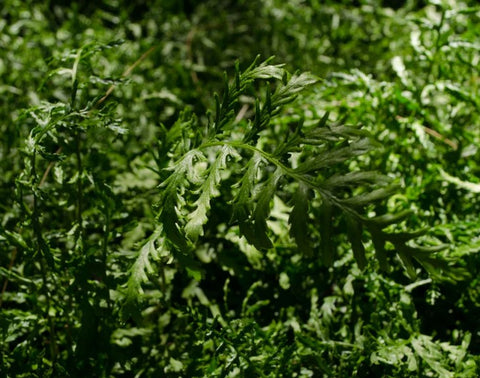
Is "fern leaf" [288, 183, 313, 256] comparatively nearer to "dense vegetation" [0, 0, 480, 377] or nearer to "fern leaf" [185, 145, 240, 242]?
"dense vegetation" [0, 0, 480, 377]

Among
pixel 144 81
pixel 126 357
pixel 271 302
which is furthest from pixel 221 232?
pixel 144 81

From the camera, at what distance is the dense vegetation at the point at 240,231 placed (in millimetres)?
1138

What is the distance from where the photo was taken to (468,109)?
7.58 feet

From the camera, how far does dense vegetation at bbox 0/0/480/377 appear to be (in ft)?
3.73

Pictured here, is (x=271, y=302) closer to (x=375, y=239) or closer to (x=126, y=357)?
(x=126, y=357)

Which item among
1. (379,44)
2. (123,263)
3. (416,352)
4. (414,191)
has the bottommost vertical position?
(416,352)

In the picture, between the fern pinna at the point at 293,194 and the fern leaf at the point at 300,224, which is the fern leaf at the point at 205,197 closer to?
the fern pinna at the point at 293,194

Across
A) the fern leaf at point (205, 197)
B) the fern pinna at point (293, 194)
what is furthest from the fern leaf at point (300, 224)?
the fern leaf at point (205, 197)

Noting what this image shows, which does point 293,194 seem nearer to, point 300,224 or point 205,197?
point 300,224

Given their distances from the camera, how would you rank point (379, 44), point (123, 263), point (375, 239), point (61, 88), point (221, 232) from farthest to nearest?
point (379, 44) < point (61, 88) < point (221, 232) < point (123, 263) < point (375, 239)

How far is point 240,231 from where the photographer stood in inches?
42.6

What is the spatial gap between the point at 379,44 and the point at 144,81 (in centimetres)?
141

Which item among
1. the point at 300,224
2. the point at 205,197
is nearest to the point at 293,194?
the point at 300,224

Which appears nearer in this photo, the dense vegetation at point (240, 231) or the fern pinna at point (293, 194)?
the fern pinna at point (293, 194)
